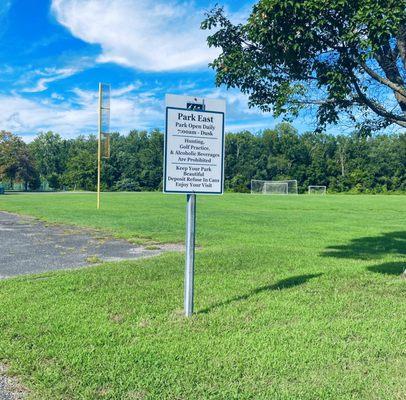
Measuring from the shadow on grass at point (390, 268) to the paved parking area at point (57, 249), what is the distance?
15.4 feet

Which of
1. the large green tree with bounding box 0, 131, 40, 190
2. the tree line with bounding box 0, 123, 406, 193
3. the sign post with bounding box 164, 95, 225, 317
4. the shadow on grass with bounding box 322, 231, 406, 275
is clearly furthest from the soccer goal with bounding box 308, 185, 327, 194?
the sign post with bounding box 164, 95, 225, 317

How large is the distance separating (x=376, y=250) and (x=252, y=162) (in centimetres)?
9011

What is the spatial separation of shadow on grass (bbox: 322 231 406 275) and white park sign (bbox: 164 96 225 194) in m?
4.35

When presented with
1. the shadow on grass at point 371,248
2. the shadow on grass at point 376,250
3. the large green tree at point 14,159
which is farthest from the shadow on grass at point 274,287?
the large green tree at point 14,159

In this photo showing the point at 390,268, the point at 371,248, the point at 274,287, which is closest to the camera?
the point at 274,287

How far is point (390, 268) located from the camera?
28.1 feet

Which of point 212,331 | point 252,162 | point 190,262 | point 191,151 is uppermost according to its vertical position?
point 252,162

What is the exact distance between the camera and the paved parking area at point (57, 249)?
8.84 meters

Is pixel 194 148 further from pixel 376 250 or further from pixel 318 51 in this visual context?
pixel 376 250

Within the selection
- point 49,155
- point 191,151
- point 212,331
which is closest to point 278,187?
point 49,155

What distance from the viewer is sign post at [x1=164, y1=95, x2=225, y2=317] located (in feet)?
17.1

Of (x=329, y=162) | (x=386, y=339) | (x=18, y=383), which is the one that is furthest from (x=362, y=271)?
(x=329, y=162)

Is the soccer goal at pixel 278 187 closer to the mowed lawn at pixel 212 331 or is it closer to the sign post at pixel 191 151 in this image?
the mowed lawn at pixel 212 331

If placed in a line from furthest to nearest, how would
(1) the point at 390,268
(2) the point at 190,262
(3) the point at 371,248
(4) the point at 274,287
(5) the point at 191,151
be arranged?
(3) the point at 371,248, (1) the point at 390,268, (4) the point at 274,287, (2) the point at 190,262, (5) the point at 191,151
